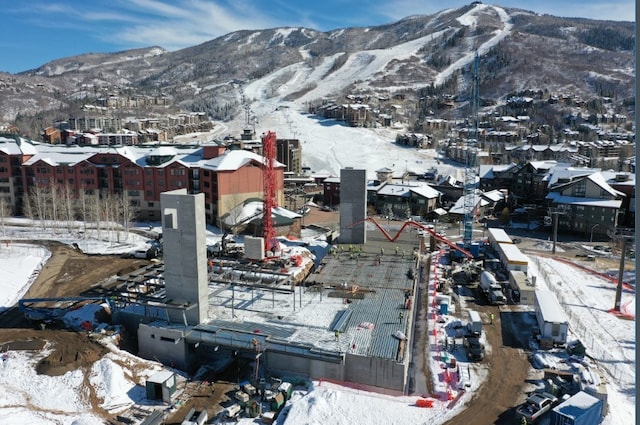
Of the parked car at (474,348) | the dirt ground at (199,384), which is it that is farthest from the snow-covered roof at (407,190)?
the parked car at (474,348)

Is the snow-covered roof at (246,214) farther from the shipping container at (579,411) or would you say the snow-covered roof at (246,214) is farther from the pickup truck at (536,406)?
the shipping container at (579,411)

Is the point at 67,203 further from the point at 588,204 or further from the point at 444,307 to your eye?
the point at 588,204

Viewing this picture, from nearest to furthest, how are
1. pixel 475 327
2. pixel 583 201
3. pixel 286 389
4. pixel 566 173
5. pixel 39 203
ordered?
pixel 286 389 < pixel 475 327 < pixel 39 203 < pixel 583 201 < pixel 566 173

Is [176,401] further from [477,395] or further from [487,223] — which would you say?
[487,223]

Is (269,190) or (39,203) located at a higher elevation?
(269,190)

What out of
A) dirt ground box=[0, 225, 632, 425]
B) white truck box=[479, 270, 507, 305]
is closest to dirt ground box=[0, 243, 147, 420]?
dirt ground box=[0, 225, 632, 425]

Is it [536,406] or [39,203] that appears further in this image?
[39,203]

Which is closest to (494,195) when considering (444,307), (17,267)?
(444,307)

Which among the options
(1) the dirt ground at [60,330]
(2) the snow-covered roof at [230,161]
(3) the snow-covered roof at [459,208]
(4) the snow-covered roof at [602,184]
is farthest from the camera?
(3) the snow-covered roof at [459,208]

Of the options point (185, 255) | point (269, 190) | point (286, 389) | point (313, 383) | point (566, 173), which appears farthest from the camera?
point (566, 173)
